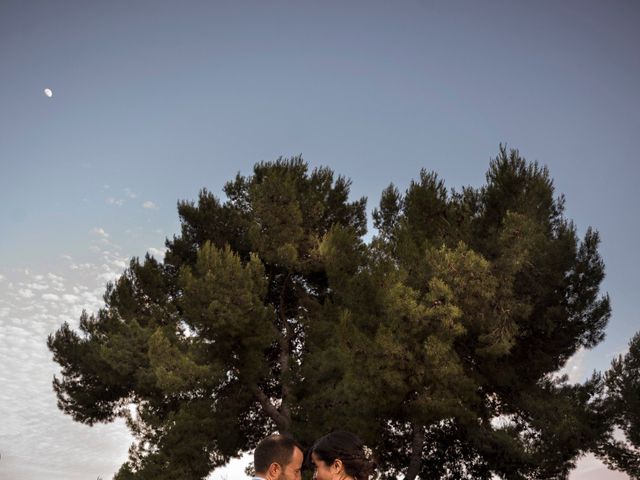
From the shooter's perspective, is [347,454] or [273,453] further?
[273,453]

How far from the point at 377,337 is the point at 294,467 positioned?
10521 millimetres

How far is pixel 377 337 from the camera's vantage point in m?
14.8

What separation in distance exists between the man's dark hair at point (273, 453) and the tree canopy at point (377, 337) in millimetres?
10268

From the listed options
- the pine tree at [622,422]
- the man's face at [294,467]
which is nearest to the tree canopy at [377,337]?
the pine tree at [622,422]

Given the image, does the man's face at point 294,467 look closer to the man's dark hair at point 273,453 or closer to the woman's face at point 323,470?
the man's dark hair at point 273,453

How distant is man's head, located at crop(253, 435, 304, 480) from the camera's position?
14.1ft

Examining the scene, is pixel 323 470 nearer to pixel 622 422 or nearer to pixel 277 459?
pixel 277 459

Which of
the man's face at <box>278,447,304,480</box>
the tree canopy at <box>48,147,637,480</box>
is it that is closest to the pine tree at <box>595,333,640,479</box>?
the tree canopy at <box>48,147,637,480</box>

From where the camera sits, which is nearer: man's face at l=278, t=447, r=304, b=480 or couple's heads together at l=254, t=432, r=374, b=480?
couple's heads together at l=254, t=432, r=374, b=480

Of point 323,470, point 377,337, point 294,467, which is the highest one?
point 377,337

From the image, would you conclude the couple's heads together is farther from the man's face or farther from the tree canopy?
the tree canopy

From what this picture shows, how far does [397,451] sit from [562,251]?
836cm

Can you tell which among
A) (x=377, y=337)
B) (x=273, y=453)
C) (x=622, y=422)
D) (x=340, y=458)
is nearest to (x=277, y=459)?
(x=273, y=453)

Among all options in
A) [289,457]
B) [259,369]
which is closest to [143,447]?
[259,369]
